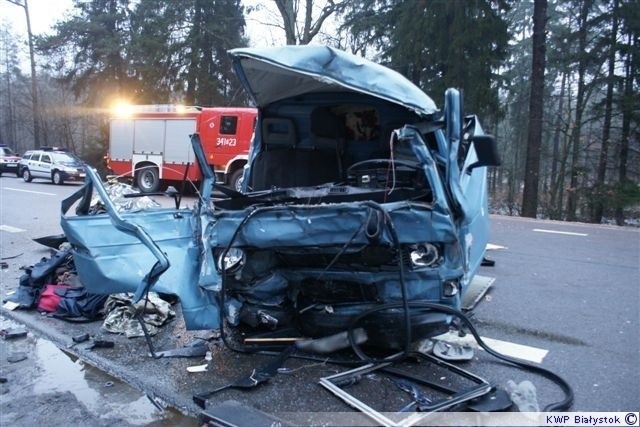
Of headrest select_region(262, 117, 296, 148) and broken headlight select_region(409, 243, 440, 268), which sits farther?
headrest select_region(262, 117, 296, 148)

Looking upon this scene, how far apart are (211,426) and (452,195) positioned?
2.08 m

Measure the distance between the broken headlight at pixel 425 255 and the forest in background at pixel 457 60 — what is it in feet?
34.4

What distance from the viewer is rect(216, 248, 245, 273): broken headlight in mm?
3404

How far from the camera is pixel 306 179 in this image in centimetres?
500

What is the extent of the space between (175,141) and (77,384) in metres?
14.3

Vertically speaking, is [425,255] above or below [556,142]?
below

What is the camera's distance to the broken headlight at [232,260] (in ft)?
11.2

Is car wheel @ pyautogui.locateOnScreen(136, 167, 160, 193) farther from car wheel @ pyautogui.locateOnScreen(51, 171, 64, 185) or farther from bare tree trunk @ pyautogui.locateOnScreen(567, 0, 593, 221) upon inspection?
bare tree trunk @ pyautogui.locateOnScreen(567, 0, 593, 221)

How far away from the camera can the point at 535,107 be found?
15.6 metres

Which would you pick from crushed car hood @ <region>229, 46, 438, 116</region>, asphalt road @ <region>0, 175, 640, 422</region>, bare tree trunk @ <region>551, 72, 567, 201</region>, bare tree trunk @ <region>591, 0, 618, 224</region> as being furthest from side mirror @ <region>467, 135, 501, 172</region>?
bare tree trunk @ <region>551, 72, 567, 201</region>

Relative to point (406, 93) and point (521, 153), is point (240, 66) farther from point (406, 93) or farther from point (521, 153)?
point (521, 153)

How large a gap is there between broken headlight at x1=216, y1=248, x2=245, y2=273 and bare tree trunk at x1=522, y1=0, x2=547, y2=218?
47.1ft

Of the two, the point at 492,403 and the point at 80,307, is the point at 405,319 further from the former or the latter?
the point at 80,307

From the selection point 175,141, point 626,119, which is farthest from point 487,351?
point 626,119
